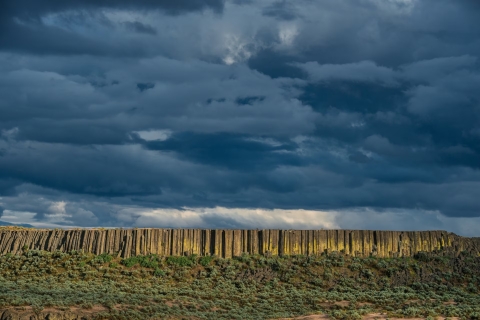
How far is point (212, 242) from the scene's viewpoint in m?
39.0

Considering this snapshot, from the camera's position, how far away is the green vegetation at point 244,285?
1081 inches

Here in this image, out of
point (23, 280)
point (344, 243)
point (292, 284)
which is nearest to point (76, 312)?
point (23, 280)

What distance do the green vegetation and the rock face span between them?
0.82 metres

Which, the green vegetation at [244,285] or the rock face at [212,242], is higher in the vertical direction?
the rock face at [212,242]

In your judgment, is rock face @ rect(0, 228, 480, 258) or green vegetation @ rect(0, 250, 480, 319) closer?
green vegetation @ rect(0, 250, 480, 319)

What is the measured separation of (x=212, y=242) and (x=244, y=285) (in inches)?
203

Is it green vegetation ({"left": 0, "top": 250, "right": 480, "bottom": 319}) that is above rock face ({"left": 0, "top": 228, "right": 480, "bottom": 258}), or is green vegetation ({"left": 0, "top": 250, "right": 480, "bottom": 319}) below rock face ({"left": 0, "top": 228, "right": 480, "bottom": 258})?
below

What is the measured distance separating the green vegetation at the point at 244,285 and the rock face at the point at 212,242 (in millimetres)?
818

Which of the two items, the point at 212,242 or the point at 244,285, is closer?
the point at 244,285

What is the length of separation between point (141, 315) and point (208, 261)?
1227 centimetres

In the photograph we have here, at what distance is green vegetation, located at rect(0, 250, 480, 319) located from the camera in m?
27.5

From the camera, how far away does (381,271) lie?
3812 cm

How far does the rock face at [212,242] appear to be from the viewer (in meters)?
38.8

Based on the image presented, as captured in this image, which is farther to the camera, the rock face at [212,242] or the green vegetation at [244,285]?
the rock face at [212,242]
